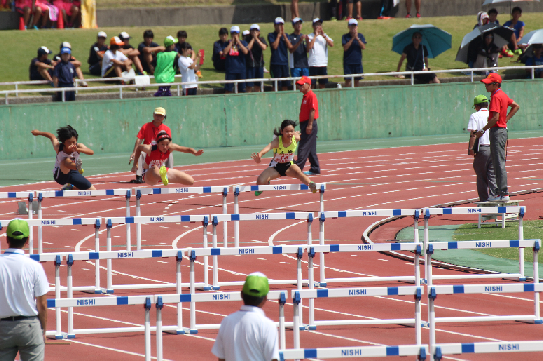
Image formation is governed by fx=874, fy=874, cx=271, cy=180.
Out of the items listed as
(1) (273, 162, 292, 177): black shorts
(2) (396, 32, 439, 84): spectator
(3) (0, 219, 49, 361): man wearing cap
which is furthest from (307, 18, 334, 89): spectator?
(3) (0, 219, 49, 361): man wearing cap

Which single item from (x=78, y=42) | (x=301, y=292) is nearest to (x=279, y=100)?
(x=78, y=42)

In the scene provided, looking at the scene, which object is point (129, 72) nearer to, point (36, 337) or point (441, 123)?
→ point (441, 123)

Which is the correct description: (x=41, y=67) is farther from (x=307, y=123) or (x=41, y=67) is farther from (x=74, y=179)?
(x=74, y=179)

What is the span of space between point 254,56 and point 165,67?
279cm

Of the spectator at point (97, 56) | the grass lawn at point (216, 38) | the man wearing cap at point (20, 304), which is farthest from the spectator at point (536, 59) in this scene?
the man wearing cap at point (20, 304)

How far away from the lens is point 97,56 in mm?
25812

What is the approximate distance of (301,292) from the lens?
669 centimetres

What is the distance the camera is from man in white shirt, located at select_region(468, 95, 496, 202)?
14.0 m

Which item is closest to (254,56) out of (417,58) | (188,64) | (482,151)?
(188,64)

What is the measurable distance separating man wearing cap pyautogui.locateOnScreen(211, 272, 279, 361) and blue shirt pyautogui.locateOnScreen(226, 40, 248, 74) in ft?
64.5

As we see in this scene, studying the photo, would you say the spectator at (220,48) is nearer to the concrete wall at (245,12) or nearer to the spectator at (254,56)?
the spectator at (254,56)

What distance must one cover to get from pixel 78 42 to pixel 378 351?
24876 mm

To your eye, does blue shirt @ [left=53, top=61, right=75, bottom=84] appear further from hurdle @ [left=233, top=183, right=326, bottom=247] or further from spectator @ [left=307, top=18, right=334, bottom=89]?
hurdle @ [left=233, top=183, right=326, bottom=247]

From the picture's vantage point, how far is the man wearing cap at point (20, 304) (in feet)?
20.2
